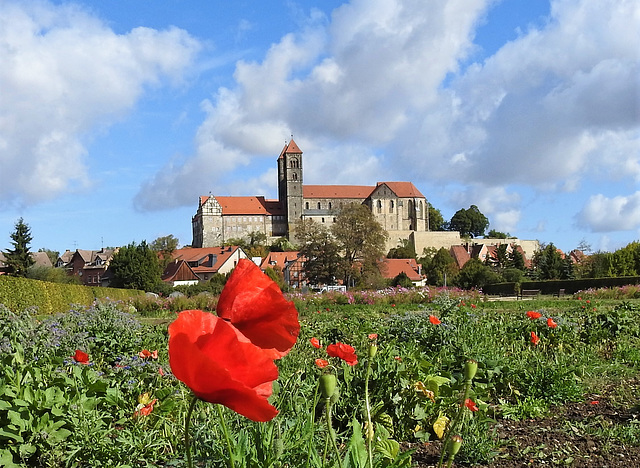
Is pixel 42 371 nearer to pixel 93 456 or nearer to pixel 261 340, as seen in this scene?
pixel 93 456

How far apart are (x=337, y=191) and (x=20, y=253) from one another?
183 ft

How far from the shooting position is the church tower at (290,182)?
9850 cm

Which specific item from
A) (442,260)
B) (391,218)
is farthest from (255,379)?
(391,218)

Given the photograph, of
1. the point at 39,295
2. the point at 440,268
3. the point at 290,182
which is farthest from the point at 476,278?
the point at 290,182

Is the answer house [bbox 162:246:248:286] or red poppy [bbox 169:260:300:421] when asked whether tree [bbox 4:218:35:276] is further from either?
red poppy [bbox 169:260:300:421]

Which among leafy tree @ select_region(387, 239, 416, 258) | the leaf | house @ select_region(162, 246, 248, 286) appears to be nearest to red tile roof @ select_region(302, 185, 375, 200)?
leafy tree @ select_region(387, 239, 416, 258)

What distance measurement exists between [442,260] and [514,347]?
55.1 m

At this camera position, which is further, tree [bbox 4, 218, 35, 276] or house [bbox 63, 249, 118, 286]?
house [bbox 63, 249, 118, 286]

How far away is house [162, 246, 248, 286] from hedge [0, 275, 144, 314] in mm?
36791

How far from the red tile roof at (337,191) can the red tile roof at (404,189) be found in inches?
107

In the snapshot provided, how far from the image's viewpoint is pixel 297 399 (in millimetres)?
3234

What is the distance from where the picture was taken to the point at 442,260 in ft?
201

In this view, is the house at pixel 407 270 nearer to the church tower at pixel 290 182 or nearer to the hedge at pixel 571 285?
the hedge at pixel 571 285

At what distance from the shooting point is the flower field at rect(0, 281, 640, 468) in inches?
37.8
